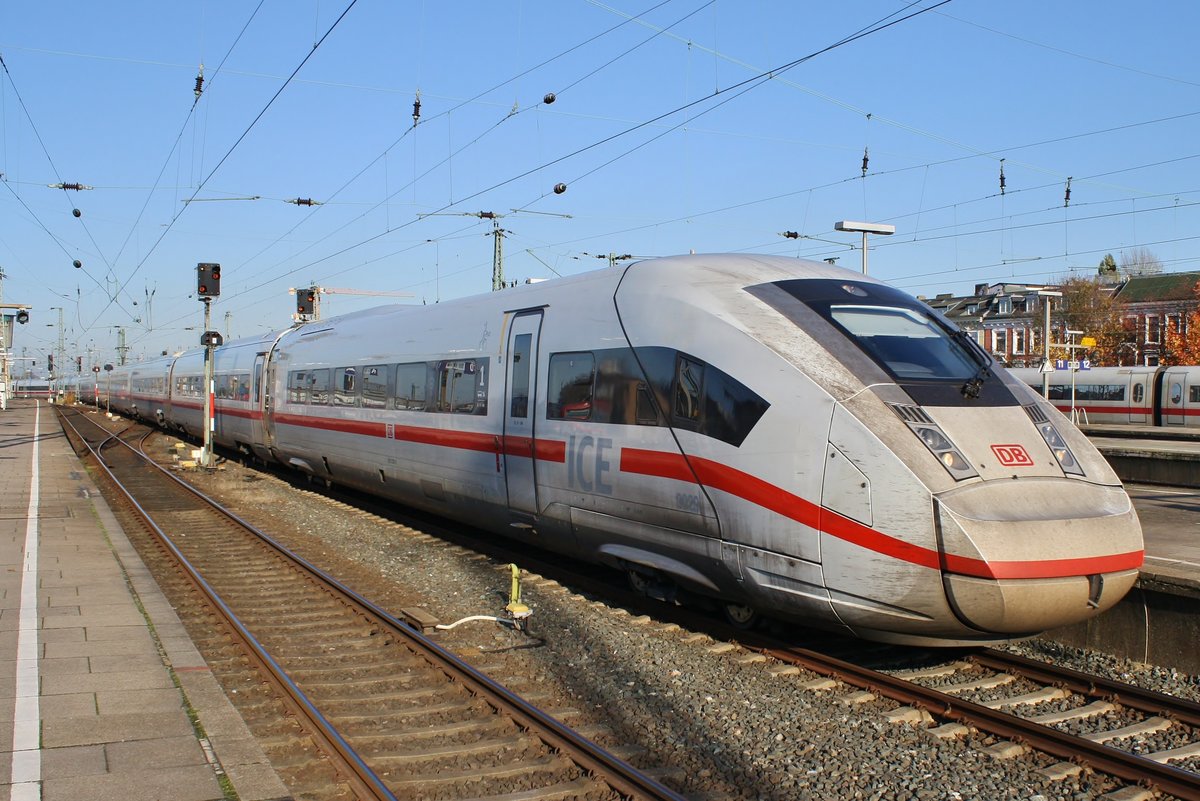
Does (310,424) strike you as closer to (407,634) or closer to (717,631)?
(407,634)

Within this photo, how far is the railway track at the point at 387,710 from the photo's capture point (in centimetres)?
502

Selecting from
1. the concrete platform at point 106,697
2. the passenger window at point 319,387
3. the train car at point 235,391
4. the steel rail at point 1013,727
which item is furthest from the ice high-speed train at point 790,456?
the train car at point 235,391

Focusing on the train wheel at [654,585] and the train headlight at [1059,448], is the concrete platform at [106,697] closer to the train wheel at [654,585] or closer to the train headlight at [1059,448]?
the train wheel at [654,585]

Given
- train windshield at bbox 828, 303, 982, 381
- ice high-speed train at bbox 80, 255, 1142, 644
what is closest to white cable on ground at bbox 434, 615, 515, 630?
ice high-speed train at bbox 80, 255, 1142, 644

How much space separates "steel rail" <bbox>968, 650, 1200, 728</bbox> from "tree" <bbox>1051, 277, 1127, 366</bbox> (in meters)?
52.5

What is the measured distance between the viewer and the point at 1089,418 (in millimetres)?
38469

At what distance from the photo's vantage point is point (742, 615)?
767cm

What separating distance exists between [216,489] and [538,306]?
1232 cm

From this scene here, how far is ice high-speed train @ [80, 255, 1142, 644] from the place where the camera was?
5.88m

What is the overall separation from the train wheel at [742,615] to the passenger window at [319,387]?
10476 millimetres

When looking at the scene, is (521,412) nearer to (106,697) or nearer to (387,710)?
(387,710)

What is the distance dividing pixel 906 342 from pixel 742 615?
8.07 ft

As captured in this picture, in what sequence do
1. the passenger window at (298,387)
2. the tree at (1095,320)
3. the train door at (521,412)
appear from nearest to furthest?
the train door at (521,412), the passenger window at (298,387), the tree at (1095,320)

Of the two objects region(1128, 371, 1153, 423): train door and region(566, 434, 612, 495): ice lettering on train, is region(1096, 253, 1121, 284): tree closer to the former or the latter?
region(1128, 371, 1153, 423): train door
